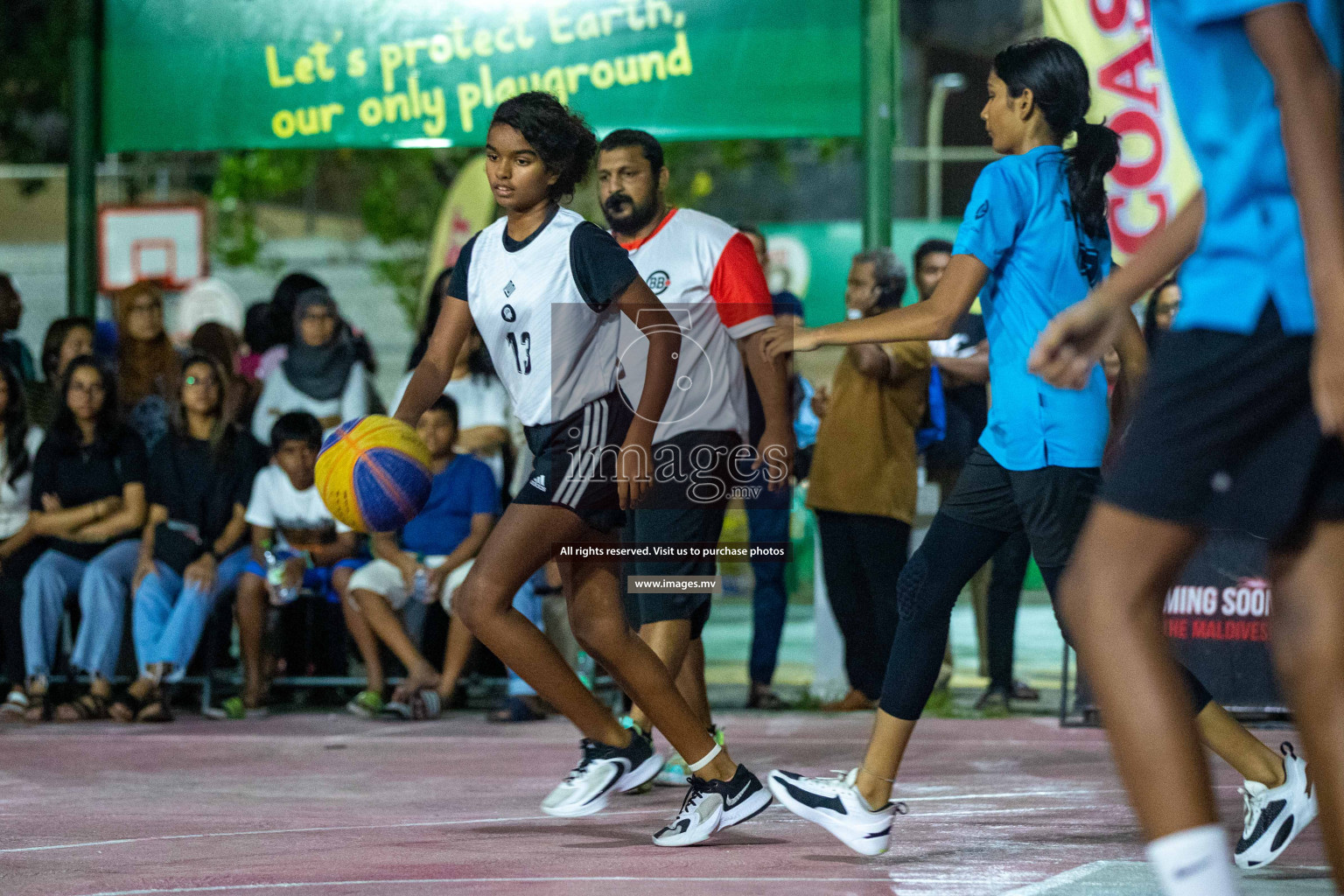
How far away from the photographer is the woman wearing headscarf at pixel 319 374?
31.5ft

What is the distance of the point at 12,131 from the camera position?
22672mm

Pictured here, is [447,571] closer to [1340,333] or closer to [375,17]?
[375,17]

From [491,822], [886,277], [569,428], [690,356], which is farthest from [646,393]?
[886,277]

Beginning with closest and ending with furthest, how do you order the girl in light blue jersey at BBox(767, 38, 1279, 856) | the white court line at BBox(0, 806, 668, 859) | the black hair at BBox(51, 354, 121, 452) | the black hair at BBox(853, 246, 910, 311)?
1. the girl in light blue jersey at BBox(767, 38, 1279, 856)
2. the white court line at BBox(0, 806, 668, 859)
3. the black hair at BBox(853, 246, 910, 311)
4. the black hair at BBox(51, 354, 121, 452)

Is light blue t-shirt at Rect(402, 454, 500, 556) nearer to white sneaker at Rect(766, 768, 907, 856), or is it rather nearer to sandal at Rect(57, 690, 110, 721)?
sandal at Rect(57, 690, 110, 721)

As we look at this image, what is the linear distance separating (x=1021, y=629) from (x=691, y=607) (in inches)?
351

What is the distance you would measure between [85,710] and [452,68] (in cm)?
404

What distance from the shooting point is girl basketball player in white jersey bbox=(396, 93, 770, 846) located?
504 cm

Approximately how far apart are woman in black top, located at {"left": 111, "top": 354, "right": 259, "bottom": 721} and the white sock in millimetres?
6980

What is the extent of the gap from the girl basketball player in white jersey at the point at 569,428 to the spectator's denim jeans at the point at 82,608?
4.33 metres

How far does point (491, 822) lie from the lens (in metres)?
5.56

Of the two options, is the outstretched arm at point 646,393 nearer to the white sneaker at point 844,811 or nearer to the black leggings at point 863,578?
the white sneaker at point 844,811

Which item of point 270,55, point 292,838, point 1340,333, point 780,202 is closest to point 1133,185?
point 270,55

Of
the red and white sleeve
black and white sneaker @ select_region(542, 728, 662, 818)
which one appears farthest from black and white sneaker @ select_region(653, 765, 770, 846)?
the red and white sleeve
